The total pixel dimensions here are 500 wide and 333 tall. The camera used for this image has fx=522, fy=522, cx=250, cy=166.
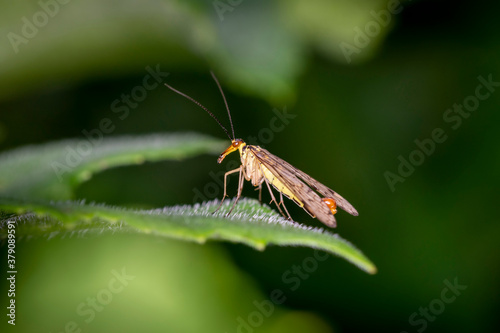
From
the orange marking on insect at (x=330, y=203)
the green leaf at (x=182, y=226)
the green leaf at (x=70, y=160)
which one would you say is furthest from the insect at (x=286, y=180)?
the green leaf at (x=182, y=226)

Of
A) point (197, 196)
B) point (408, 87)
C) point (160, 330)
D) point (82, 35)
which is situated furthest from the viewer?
point (408, 87)

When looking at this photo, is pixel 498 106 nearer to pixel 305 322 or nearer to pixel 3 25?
pixel 305 322

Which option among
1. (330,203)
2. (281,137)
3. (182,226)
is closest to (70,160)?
(330,203)

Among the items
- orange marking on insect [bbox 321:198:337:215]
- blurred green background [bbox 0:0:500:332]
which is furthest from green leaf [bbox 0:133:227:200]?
orange marking on insect [bbox 321:198:337:215]

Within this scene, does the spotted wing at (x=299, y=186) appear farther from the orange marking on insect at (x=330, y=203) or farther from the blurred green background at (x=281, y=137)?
the blurred green background at (x=281, y=137)

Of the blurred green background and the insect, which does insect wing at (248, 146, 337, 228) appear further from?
the blurred green background

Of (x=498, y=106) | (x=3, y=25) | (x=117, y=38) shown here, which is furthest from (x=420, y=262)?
(x=3, y=25)
